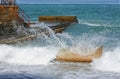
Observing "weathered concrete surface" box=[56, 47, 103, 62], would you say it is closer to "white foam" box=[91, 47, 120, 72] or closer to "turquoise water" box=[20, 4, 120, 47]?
"white foam" box=[91, 47, 120, 72]

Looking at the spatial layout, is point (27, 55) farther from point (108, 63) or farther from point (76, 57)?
point (108, 63)

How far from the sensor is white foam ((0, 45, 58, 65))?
2152 cm

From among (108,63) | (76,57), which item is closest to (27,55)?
(76,57)

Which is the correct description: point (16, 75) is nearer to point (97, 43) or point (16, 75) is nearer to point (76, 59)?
point (76, 59)

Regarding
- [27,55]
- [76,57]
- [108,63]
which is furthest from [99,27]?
Result: [108,63]

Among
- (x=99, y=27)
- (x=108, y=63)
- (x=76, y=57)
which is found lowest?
(x=108, y=63)

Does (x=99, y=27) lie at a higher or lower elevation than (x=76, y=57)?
higher

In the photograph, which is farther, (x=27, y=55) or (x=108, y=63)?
(x=27, y=55)

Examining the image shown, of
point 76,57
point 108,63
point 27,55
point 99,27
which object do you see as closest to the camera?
point 108,63

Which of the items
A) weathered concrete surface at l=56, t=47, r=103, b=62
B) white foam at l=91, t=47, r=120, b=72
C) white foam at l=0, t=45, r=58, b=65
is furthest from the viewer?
white foam at l=0, t=45, r=58, b=65

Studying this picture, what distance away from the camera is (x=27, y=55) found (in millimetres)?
22766

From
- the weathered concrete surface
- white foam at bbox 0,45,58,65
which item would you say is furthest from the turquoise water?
the weathered concrete surface

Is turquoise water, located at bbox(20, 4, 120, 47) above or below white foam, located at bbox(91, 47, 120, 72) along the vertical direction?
above

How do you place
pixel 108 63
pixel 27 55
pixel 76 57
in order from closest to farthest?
1. pixel 108 63
2. pixel 76 57
3. pixel 27 55
